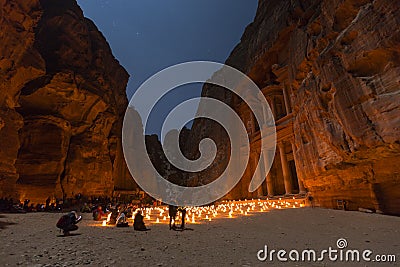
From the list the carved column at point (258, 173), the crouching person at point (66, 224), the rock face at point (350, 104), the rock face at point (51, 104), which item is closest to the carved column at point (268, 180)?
the carved column at point (258, 173)

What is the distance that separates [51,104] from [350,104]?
34080 millimetres

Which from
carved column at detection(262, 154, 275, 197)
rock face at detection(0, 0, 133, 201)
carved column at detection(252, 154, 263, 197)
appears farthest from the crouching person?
carved column at detection(252, 154, 263, 197)

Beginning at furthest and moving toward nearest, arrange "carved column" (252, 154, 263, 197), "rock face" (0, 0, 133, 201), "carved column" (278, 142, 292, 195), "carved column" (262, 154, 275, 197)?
1. "carved column" (252, 154, 263, 197)
2. "carved column" (262, 154, 275, 197)
3. "carved column" (278, 142, 292, 195)
4. "rock face" (0, 0, 133, 201)

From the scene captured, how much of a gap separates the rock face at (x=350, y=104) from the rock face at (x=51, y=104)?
2258cm

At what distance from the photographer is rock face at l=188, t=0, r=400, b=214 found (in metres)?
7.69

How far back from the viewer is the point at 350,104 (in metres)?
9.00

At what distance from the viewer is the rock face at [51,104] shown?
1772cm

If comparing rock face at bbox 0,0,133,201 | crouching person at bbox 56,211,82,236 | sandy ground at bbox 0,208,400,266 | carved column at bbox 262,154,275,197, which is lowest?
sandy ground at bbox 0,208,400,266

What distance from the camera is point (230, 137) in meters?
39.8

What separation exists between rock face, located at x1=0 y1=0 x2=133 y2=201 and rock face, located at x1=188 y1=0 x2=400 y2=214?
74.1 feet

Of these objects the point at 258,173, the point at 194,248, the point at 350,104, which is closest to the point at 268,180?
the point at 258,173

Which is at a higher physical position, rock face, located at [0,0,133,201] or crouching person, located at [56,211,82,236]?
rock face, located at [0,0,133,201]

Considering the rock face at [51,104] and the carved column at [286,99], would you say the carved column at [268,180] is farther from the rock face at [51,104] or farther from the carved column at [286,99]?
the rock face at [51,104]

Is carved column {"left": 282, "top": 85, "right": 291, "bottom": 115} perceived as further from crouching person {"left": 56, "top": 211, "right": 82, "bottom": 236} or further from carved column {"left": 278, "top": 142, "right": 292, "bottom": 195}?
crouching person {"left": 56, "top": 211, "right": 82, "bottom": 236}
